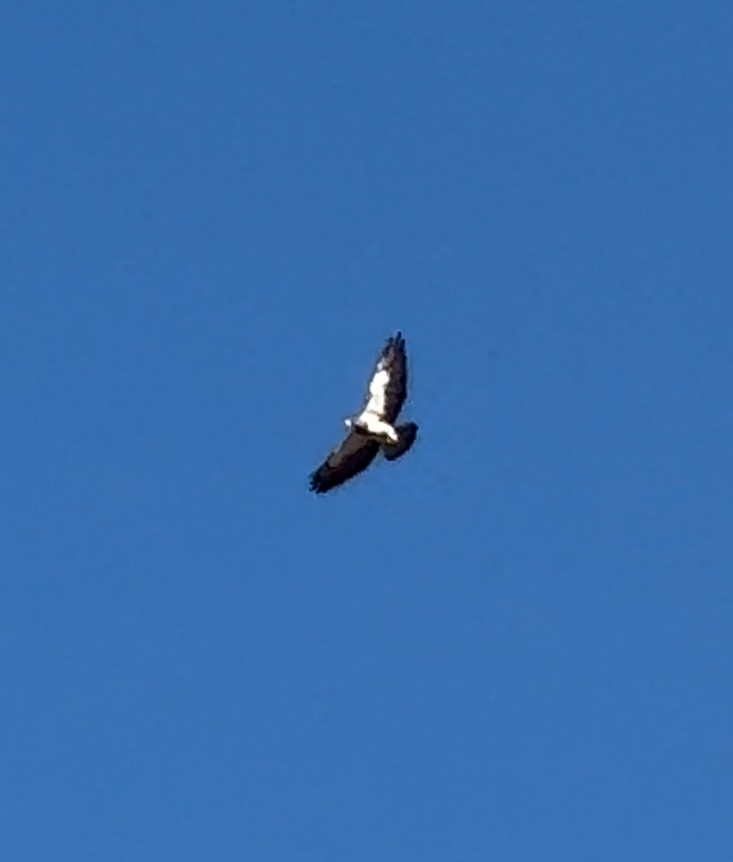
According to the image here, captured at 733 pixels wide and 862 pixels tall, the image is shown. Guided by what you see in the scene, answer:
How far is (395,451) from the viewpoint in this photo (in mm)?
80438

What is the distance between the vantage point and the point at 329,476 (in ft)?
270

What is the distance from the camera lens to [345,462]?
81.9m

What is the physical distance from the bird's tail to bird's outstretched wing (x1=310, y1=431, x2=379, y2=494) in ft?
1.52

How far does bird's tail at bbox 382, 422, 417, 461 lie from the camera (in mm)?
80312

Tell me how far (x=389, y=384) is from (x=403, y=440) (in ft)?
3.15

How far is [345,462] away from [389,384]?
75.4 inches

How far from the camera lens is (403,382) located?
80.6m

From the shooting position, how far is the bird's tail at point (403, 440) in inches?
3162

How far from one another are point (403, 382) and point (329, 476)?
253cm

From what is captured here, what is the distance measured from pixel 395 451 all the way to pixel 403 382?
1.13 m

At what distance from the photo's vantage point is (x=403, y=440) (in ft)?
264

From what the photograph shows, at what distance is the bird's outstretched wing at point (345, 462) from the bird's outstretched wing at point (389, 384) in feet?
1.85

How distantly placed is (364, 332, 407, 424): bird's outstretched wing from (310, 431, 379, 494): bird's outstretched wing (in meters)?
0.56

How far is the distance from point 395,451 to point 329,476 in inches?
84.6
